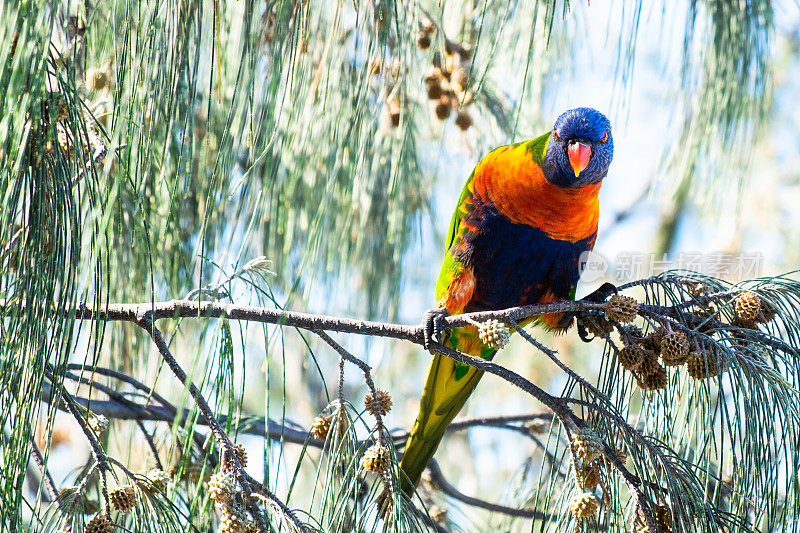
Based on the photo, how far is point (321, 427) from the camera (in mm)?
1082

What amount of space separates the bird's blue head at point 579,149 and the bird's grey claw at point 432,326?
0.57 metres

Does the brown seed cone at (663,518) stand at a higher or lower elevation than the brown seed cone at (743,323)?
lower

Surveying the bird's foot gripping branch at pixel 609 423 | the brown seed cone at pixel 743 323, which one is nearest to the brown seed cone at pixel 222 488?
the bird's foot gripping branch at pixel 609 423

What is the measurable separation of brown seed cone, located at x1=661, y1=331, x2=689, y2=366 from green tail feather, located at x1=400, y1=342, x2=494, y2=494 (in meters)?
0.74

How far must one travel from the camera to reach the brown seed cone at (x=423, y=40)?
1.40 m

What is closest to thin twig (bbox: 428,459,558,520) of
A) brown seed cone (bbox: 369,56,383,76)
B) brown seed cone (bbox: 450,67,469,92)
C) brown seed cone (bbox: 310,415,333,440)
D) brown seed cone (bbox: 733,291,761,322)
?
brown seed cone (bbox: 310,415,333,440)

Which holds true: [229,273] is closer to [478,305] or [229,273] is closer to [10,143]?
[10,143]

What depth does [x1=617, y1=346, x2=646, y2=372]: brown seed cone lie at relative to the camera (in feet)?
3.27

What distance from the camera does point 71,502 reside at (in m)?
0.92

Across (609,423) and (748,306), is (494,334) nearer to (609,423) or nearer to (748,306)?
(609,423)

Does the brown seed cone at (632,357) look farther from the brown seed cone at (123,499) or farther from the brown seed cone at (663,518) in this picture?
the brown seed cone at (123,499)

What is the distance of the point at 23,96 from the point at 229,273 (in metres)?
0.46

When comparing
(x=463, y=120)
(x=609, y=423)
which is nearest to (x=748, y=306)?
(x=609, y=423)

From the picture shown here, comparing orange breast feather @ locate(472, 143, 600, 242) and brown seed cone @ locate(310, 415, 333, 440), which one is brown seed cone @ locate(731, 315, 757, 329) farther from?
orange breast feather @ locate(472, 143, 600, 242)
